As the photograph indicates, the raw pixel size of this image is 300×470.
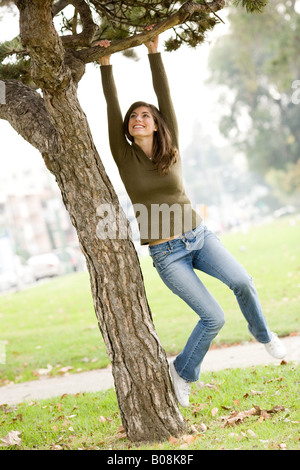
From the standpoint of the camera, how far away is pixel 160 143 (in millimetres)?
4148

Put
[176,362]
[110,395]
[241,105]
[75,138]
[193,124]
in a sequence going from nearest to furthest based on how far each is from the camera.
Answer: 1. [75,138]
2. [176,362]
3. [110,395]
4. [241,105]
5. [193,124]

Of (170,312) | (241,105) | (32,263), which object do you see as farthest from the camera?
(241,105)

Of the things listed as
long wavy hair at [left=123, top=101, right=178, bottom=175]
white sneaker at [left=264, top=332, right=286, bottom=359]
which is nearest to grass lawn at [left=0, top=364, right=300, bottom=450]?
white sneaker at [left=264, top=332, right=286, bottom=359]

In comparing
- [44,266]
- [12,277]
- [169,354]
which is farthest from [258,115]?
[169,354]

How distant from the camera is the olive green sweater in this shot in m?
4.04

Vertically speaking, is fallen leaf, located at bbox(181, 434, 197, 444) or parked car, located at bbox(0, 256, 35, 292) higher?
fallen leaf, located at bbox(181, 434, 197, 444)

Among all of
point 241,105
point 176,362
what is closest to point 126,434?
point 176,362

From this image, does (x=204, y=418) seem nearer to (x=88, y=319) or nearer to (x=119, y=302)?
(x=119, y=302)

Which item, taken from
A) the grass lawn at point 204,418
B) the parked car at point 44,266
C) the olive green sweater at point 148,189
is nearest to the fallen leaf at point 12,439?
the grass lawn at point 204,418

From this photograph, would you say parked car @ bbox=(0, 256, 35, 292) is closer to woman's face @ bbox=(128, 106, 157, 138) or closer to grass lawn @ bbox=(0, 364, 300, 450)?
grass lawn @ bbox=(0, 364, 300, 450)

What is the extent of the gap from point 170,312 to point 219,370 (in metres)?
4.63

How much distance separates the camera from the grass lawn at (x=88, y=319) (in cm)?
770

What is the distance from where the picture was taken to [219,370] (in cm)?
581
